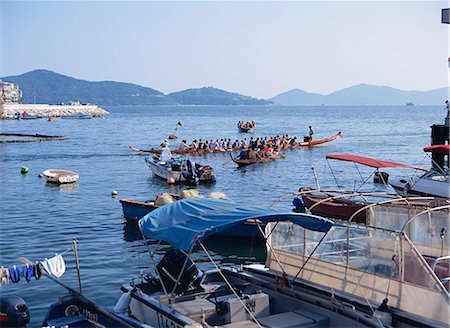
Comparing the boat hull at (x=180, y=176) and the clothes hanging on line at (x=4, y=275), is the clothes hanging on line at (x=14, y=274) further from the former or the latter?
the boat hull at (x=180, y=176)

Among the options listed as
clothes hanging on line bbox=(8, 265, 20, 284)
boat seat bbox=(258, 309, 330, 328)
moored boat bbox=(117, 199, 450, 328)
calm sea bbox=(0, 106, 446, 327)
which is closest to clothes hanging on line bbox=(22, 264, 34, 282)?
clothes hanging on line bbox=(8, 265, 20, 284)

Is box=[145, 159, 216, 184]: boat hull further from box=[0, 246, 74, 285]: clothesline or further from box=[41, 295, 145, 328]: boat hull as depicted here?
box=[41, 295, 145, 328]: boat hull

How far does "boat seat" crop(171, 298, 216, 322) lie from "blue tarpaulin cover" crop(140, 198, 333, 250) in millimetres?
1288

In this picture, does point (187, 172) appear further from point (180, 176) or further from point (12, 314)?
point (12, 314)

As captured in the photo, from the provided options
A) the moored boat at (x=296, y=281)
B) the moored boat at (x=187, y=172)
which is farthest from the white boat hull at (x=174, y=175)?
the moored boat at (x=296, y=281)

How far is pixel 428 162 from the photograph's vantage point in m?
53.4

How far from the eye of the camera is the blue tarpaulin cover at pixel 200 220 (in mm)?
11281

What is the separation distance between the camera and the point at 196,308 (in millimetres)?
11648

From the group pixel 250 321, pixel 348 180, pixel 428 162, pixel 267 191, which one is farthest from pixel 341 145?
pixel 250 321

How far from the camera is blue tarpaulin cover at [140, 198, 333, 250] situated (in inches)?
444

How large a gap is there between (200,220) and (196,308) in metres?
1.67

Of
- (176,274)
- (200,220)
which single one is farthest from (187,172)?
(200,220)

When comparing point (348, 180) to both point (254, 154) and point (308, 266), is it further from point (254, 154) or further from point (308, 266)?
point (308, 266)

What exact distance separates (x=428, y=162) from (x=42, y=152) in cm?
3715
